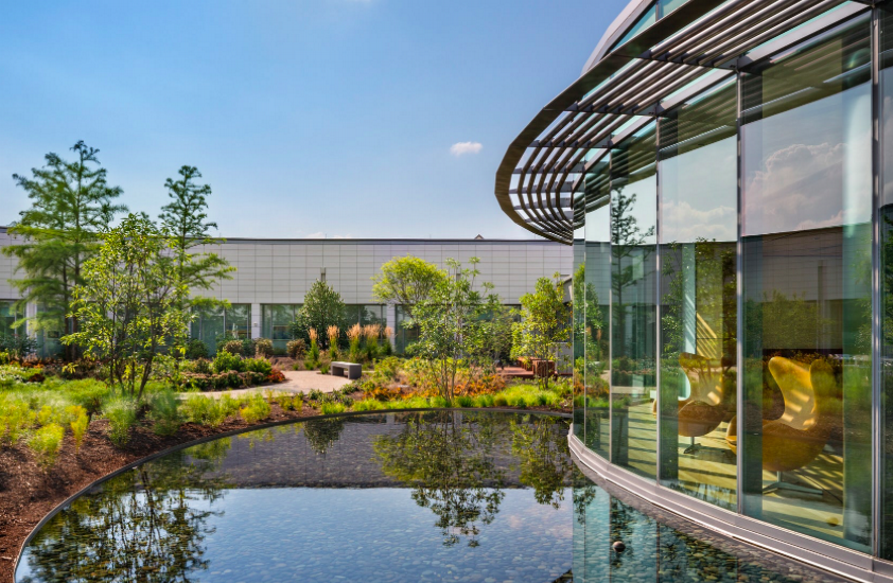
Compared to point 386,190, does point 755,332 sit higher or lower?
lower

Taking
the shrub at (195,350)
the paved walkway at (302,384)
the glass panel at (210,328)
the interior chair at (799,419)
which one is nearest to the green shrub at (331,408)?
the paved walkway at (302,384)

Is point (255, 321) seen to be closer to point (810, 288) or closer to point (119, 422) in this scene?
point (119, 422)

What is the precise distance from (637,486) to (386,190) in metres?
20.6

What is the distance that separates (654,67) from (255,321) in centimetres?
2749

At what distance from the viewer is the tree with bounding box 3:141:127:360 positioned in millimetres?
18203

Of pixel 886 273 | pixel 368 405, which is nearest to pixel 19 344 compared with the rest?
pixel 368 405

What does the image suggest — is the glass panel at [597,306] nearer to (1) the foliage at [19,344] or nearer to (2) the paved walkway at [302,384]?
(2) the paved walkway at [302,384]

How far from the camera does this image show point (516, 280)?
99.1 feet

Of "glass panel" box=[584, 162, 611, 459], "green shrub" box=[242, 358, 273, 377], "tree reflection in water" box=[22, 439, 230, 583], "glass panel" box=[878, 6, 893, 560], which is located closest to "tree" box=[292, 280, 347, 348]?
"green shrub" box=[242, 358, 273, 377]

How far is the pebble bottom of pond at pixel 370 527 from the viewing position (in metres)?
4.36

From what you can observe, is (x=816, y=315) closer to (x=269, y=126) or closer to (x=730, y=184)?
(x=730, y=184)

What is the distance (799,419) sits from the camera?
4.57 m

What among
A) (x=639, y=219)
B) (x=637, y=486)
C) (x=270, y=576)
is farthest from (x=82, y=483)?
(x=639, y=219)

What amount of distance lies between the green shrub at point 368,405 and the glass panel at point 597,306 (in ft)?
21.0
